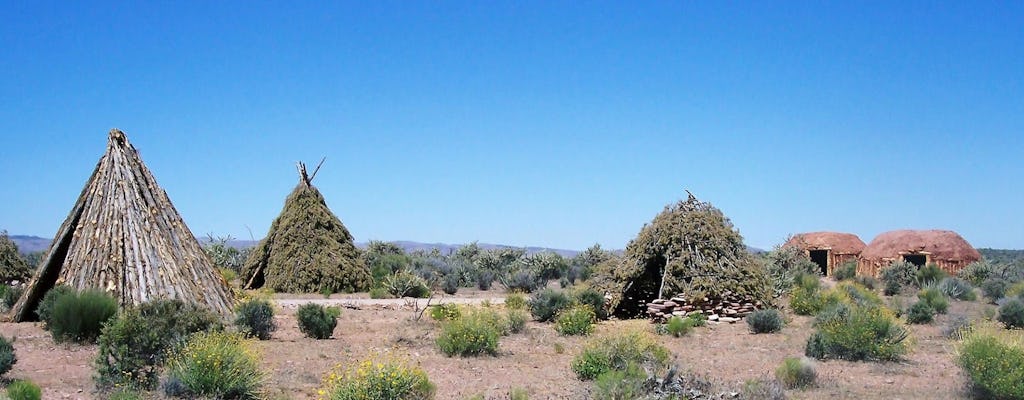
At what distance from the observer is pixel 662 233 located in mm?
16047

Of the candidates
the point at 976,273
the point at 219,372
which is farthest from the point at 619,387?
the point at 976,273

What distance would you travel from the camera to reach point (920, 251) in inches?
1282

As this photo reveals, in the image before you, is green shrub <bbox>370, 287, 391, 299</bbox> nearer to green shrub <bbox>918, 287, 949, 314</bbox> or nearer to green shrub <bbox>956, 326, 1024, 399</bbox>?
green shrub <bbox>918, 287, 949, 314</bbox>

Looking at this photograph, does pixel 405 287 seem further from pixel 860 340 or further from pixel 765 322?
pixel 860 340

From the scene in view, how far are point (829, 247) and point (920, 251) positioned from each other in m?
3.62

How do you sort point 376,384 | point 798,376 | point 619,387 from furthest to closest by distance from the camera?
point 798,376 → point 619,387 → point 376,384

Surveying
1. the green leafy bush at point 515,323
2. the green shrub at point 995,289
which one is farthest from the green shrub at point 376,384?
the green shrub at point 995,289

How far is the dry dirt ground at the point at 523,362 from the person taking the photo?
361 inches

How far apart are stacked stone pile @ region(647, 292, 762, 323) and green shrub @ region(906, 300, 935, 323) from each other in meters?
3.23

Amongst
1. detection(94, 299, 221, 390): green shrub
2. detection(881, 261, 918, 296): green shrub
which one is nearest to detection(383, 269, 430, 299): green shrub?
detection(94, 299, 221, 390): green shrub

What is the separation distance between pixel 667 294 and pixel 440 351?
5.32 metres

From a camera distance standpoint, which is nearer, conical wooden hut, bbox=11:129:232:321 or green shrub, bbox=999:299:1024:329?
conical wooden hut, bbox=11:129:232:321

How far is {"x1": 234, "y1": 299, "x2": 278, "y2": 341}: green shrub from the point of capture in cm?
1226

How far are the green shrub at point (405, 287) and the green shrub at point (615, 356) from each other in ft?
38.6
